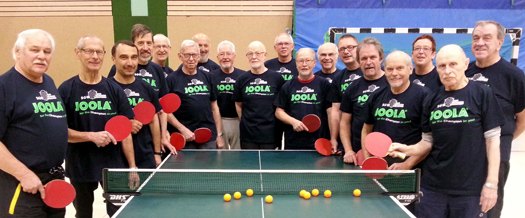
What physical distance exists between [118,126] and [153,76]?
1.25m

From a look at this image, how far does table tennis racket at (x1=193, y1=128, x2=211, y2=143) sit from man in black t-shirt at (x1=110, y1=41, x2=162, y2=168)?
67 centimetres

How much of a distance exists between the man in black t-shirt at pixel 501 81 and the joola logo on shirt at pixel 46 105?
349 centimetres

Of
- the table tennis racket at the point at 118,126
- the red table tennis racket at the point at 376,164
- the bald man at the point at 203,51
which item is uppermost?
the bald man at the point at 203,51

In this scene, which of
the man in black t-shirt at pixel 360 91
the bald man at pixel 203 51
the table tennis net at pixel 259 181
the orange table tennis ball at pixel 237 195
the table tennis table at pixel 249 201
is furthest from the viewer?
the bald man at pixel 203 51

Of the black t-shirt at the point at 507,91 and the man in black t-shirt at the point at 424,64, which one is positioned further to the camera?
the man in black t-shirt at the point at 424,64

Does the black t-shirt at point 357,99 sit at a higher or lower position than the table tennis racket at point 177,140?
higher

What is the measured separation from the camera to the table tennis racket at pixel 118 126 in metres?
3.01

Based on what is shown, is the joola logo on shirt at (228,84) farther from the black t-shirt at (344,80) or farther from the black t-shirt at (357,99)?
the black t-shirt at (357,99)

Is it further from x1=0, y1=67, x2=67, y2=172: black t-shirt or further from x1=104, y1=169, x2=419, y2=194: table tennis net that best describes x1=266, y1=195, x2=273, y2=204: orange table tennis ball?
x1=0, y1=67, x2=67, y2=172: black t-shirt

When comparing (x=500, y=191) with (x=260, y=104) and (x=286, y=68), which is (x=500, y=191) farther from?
(x=286, y=68)

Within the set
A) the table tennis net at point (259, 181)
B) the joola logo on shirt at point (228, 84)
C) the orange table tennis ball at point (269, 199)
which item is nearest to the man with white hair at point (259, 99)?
the joola logo on shirt at point (228, 84)

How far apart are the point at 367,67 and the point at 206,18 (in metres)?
7.03

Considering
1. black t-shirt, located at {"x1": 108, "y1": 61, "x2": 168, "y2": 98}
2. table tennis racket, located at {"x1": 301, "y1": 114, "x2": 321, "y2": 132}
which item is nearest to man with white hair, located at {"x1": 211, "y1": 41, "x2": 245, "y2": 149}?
black t-shirt, located at {"x1": 108, "y1": 61, "x2": 168, "y2": 98}

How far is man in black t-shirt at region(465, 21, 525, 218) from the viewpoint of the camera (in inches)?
118
